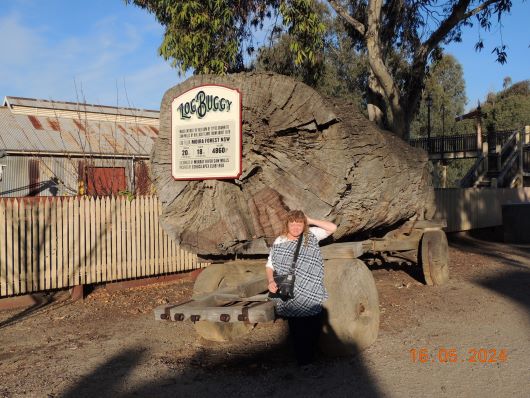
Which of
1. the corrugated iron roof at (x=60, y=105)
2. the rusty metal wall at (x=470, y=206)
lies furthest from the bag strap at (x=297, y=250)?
the corrugated iron roof at (x=60, y=105)

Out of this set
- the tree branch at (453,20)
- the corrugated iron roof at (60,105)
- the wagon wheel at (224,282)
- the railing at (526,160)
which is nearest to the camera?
the wagon wheel at (224,282)

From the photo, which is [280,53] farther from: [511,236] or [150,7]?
[511,236]

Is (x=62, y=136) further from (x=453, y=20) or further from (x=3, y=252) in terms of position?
(x=453, y=20)

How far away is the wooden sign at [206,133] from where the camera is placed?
5309 millimetres

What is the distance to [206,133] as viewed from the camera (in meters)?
5.64

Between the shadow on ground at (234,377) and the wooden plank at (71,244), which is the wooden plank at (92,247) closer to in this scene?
the wooden plank at (71,244)

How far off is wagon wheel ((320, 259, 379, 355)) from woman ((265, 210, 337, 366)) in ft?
1.08

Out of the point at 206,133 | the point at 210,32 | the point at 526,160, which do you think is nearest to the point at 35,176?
the point at 210,32

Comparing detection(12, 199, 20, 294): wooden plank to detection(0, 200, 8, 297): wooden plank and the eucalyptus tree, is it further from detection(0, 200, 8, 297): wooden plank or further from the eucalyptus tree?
the eucalyptus tree

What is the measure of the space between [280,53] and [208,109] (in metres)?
10.3

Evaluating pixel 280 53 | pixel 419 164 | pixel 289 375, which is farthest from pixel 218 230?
pixel 280 53

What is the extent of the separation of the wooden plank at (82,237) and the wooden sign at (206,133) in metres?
3.62

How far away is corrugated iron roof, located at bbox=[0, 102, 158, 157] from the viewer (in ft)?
60.1

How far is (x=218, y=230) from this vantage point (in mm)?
5547
